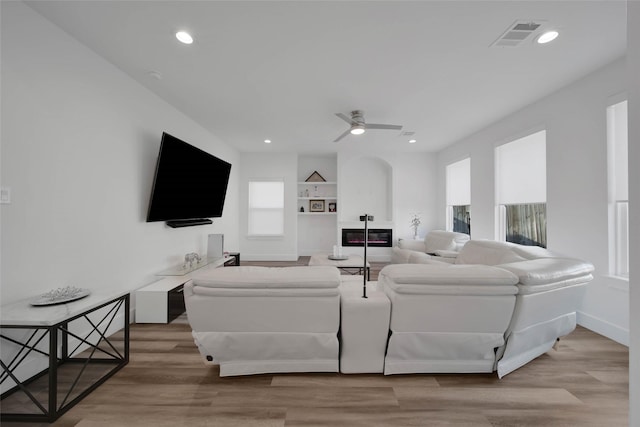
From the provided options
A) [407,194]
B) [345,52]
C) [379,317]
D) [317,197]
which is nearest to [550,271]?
[379,317]

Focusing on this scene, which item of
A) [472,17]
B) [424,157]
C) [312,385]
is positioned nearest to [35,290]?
[312,385]

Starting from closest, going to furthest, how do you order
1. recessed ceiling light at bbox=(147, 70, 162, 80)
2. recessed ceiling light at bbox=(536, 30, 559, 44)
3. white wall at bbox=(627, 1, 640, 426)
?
white wall at bbox=(627, 1, 640, 426)
recessed ceiling light at bbox=(536, 30, 559, 44)
recessed ceiling light at bbox=(147, 70, 162, 80)

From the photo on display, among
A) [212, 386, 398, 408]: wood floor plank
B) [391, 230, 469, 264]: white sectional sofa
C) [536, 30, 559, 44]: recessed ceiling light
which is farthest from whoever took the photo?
[391, 230, 469, 264]: white sectional sofa

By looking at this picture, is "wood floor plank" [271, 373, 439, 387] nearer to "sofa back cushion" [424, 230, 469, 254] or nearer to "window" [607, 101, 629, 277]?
"window" [607, 101, 629, 277]

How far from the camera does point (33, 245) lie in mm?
2055

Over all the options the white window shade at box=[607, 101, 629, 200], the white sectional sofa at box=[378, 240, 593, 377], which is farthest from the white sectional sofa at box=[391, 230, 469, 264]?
the white sectional sofa at box=[378, 240, 593, 377]

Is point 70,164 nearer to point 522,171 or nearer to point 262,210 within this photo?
point 262,210

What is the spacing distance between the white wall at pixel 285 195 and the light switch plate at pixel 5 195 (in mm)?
5072

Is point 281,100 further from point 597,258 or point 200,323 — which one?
point 597,258

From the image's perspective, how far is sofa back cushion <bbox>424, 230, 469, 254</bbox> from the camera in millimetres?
4672

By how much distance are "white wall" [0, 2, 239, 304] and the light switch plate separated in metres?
0.03

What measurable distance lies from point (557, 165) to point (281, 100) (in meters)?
3.52

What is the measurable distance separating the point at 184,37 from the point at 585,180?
4242mm

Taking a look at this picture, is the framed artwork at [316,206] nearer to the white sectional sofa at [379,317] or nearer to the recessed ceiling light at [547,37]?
the white sectional sofa at [379,317]
